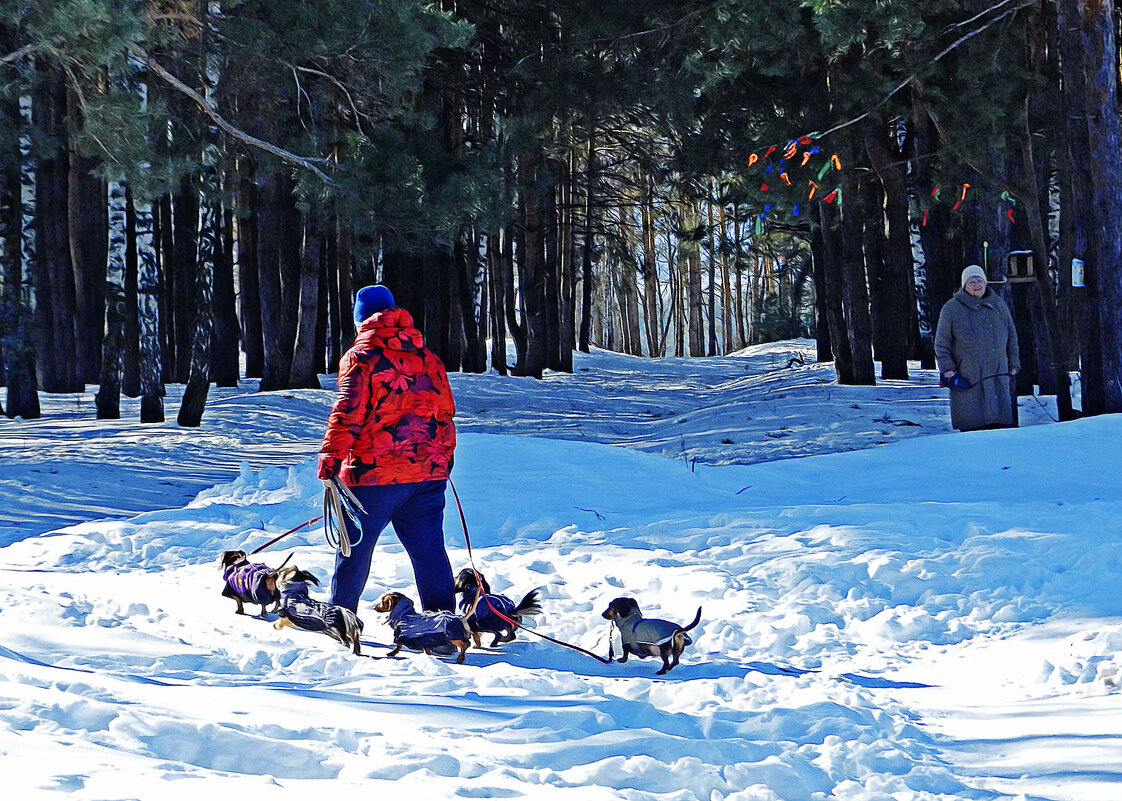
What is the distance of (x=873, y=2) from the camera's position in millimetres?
14023

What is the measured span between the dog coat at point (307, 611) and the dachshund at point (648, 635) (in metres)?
1.27

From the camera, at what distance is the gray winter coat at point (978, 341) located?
10383 millimetres

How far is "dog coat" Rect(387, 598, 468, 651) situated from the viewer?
509 centimetres

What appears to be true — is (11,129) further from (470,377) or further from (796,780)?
(796,780)

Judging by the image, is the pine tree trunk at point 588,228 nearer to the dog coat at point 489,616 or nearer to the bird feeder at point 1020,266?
the bird feeder at point 1020,266

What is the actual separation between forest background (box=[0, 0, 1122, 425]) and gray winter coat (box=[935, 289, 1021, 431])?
87.0 inches

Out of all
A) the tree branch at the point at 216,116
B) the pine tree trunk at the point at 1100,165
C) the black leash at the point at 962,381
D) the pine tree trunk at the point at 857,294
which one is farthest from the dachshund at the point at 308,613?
the pine tree trunk at the point at 857,294

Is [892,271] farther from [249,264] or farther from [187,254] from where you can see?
[249,264]

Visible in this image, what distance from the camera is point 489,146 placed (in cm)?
2084

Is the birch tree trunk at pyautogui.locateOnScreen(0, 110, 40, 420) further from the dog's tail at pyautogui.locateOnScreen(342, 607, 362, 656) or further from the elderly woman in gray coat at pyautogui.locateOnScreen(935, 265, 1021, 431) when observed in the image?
the dog's tail at pyautogui.locateOnScreen(342, 607, 362, 656)

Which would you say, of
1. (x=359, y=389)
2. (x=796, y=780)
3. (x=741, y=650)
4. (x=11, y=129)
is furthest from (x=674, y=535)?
(x=11, y=129)

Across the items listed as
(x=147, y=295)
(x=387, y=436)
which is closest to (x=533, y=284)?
(x=147, y=295)

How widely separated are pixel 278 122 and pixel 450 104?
6730mm

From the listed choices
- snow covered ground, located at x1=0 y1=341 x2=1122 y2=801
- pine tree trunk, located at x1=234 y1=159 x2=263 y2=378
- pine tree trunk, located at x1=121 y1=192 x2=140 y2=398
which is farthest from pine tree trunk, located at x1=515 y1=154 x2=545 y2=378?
snow covered ground, located at x1=0 y1=341 x2=1122 y2=801
